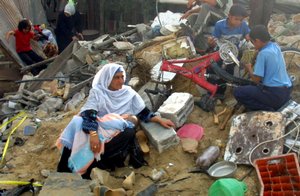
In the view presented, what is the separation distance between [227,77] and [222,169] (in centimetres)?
151

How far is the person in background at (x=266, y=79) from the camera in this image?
4973 mm

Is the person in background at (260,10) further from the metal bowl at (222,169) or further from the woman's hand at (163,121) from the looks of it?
the metal bowl at (222,169)

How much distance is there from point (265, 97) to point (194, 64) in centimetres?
137

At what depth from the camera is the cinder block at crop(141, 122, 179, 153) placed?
16.3 ft

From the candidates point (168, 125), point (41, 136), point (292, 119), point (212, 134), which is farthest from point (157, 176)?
point (41, 136)

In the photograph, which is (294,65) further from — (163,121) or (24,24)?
(24,24)

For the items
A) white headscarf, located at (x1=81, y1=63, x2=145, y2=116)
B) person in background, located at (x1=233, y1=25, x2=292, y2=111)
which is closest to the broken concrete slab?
white headscarf, located at (x1=81, y1=63, x2=145, y2=116)

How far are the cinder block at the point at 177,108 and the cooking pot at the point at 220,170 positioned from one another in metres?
0.82

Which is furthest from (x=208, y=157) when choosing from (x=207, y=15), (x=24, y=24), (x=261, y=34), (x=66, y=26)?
(x=66, y=26)

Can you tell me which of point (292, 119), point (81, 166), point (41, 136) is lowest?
point (41, 136)

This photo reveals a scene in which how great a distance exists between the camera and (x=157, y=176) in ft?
15.6

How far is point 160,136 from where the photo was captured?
4.98m

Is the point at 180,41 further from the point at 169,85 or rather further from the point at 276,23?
the point at 276,23

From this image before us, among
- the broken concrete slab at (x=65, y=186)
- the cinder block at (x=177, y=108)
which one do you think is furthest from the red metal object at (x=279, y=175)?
the broken concrete slab at (x=65, y=186)
